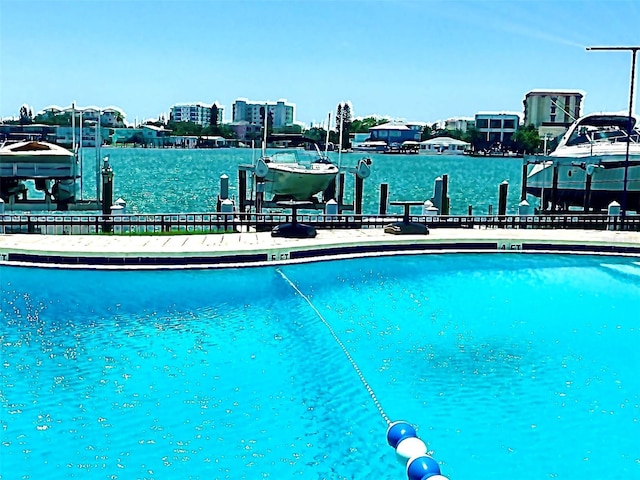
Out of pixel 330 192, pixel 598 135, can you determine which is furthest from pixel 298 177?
pixel 598 135

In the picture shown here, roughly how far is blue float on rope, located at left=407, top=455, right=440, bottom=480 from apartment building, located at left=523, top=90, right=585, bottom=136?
132 metres

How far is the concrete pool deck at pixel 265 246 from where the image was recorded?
53.0ft

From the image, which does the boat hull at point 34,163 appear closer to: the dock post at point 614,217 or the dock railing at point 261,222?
the dock railing at point 261,222

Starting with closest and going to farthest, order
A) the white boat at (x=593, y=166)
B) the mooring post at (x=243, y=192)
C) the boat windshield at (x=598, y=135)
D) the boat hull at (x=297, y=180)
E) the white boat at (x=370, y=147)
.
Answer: the mooring post at (x=243, y=192) < the boat hull at (x=297, y=180) < the white boat at (x=593, y=166) < the boat windshield at (x=598, y=135) < the white boat at (x=370, y=147)

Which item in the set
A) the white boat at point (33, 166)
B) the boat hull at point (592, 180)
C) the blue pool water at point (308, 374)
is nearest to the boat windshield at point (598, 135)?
the boat hull at point (592, 180)

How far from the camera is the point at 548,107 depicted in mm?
140250

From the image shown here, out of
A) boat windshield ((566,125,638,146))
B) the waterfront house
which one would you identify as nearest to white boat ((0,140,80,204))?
boat windshield ((566,125,638,146))

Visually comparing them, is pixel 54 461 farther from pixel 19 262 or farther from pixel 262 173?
pixel 262 173

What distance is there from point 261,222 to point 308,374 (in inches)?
412

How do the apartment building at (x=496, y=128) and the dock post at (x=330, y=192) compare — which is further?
the apartment building at (x=496, y=128)

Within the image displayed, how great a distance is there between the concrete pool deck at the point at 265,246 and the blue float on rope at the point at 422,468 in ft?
36.4

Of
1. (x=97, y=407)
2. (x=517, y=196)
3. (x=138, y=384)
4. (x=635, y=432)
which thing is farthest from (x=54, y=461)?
(x=517, y=196)

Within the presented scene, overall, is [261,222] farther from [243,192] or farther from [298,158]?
[298,158]

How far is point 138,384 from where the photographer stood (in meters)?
9.36
